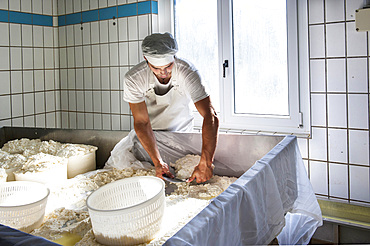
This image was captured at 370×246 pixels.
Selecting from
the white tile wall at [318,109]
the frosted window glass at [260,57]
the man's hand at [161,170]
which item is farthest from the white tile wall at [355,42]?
the man's hand at [161,170]

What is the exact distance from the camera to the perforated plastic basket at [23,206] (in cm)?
123

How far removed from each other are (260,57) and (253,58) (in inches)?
2.0

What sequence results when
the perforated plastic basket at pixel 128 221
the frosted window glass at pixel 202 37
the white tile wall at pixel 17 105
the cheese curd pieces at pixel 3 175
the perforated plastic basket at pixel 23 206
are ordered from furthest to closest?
the white tile wall at pixel 17 105
the frosted window glass at pixel 202 37
the cheese curd pieces at pixel 3 175
the perforated plastic basket at pixel 23 206
the perforated plastic basket at pixel 128 221

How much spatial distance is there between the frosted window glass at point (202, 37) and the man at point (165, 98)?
60 centimetres

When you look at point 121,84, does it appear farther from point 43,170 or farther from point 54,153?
point 43,170

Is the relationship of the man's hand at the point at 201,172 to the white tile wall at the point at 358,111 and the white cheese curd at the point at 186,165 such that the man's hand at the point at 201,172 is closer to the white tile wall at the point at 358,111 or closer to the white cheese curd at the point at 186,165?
the white cheese curd at the point at 186,165

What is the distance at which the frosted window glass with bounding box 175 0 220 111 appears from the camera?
8.60 feet

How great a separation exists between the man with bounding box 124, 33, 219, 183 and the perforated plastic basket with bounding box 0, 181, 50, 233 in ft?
1.89

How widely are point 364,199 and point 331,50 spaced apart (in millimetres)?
903

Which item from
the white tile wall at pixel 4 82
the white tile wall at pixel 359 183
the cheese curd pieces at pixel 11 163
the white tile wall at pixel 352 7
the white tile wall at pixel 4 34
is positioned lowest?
the white tile wall at pixel 359 183

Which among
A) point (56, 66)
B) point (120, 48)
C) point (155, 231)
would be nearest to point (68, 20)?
point (56, 66)

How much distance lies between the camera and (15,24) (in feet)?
9.59

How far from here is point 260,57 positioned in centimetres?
243

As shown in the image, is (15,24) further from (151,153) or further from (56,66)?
(151,153)
